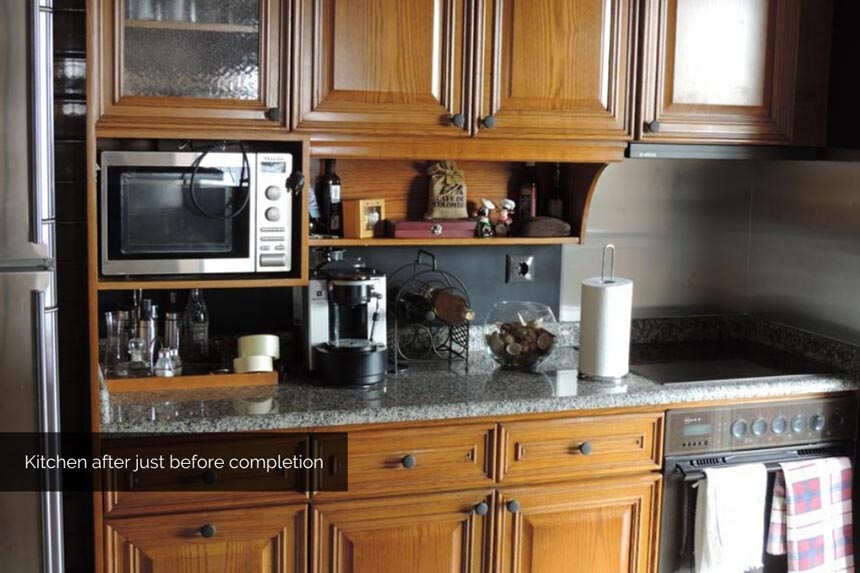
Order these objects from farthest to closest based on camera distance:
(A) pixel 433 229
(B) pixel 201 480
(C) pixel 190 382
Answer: (A) pixel 433 229 < (C) pixel 190 382 < (B) pixel 201 480

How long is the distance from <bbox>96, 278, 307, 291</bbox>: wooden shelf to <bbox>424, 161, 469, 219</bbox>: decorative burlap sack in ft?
1.74

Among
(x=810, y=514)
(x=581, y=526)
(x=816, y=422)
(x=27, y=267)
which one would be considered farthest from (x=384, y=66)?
(x=810, y=514)

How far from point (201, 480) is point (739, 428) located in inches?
57.2

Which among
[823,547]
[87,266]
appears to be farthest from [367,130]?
[823,547]

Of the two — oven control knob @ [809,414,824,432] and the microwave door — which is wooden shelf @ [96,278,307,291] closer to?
the microwave door

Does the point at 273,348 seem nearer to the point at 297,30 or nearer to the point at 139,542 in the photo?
the point at 139,542

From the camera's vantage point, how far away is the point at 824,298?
Answer: 128 inches

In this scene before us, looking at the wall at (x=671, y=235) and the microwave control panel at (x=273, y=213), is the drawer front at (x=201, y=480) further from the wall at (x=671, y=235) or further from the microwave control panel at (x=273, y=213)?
the wall at (x=671, y=235)

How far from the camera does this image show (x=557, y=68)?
2859mm

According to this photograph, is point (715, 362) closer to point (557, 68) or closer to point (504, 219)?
point (504, 219)

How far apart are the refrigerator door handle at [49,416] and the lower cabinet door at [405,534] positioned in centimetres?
60

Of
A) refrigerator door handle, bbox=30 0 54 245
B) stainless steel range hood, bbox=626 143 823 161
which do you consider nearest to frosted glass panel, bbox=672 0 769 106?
stainless steel range hood, bbox=626 143 823 161

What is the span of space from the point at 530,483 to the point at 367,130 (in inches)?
39.5

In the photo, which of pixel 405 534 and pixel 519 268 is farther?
pixel 519 268
